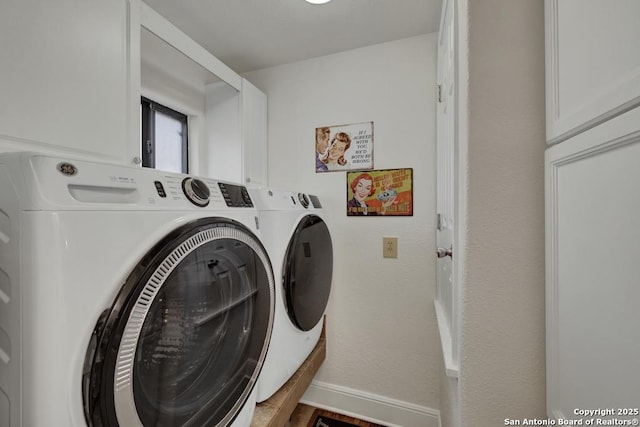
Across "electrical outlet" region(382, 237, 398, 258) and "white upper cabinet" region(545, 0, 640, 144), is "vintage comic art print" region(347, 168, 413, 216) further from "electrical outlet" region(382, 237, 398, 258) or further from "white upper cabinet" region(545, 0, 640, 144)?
"white upper cabinet" region(545, 0, 640, 144)

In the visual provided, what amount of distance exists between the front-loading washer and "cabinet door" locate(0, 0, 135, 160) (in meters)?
0.45

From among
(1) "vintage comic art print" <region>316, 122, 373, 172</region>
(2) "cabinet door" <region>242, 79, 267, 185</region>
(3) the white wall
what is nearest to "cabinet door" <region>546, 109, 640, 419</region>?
(3) the white wall

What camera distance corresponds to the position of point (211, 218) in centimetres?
71

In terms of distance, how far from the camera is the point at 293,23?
1.48 meters

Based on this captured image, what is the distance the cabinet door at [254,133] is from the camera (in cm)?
170

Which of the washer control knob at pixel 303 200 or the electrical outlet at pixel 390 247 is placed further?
the electrical outlet at pixel 390 247

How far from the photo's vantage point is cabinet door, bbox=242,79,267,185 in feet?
5.58

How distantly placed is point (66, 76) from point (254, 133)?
3.33 feet

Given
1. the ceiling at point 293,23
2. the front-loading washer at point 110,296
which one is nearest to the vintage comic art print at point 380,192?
the ceiling at point 293,23

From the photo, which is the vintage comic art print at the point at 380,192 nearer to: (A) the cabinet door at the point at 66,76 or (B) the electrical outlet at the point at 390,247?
(B) the electrical outlet at the point at 390,247

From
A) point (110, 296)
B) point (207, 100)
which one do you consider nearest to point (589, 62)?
point (110, 296)

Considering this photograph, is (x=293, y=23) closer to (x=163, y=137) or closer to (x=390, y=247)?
(x=163, y=137)

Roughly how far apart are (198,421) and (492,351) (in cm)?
79

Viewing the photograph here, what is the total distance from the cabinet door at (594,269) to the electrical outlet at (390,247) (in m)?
0.99
